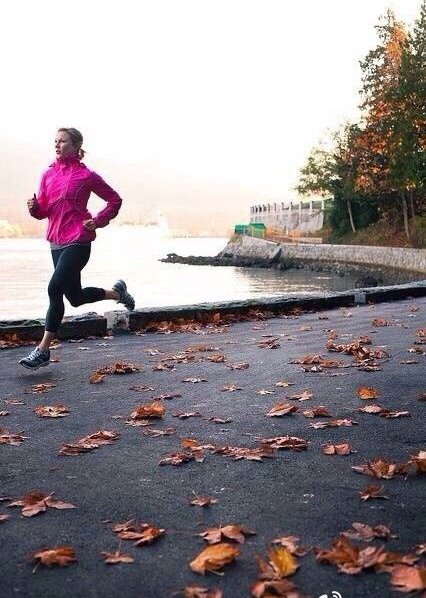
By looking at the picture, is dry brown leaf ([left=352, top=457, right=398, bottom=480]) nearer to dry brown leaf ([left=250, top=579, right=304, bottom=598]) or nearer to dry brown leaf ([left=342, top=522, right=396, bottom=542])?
dry brown leaf ([left=342, top=522, right=396, bottom=542])

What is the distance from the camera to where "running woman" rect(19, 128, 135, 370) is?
7.36 m

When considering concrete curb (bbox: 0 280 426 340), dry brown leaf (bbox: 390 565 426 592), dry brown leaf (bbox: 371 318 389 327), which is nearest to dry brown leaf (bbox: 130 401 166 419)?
dry brown leaf (bbox: 390 565 426 592)

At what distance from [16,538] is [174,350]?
5457 mm

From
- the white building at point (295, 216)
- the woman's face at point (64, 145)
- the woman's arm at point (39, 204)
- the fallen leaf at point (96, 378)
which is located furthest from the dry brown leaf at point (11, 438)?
the white building at point (295, 216)

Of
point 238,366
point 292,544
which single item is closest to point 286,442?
point 292,544

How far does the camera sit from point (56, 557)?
303 cm

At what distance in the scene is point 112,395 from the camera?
20.5 feet

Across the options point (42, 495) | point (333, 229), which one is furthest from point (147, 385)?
point (333, 229)

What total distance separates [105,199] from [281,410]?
336 cm

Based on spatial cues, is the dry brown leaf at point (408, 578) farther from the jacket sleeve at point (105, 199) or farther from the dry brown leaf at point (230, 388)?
the jacket sleeve at point (105, 199)

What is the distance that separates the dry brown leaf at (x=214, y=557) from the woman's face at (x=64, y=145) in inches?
199

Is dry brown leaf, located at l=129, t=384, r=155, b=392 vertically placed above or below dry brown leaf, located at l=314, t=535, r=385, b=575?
above

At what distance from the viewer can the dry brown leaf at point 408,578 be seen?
8.84 feet

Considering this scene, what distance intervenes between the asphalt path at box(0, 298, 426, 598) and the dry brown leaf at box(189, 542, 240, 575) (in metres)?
0.03
